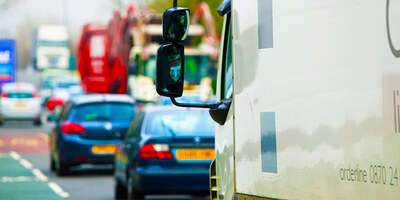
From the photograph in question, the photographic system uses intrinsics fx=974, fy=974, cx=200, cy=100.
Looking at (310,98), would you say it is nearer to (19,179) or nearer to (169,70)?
(169,70)

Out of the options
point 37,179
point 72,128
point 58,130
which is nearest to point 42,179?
point 37,179

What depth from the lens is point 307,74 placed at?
445 centimetres

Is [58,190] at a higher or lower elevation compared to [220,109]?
lower

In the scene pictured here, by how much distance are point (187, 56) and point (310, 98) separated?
23.3 metres

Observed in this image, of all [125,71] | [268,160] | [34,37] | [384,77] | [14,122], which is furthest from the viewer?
[34,37]

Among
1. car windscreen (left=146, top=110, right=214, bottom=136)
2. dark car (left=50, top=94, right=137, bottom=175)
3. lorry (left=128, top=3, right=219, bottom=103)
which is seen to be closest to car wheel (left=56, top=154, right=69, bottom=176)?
dark car (left=50, top=94, right=137, bottom=175)

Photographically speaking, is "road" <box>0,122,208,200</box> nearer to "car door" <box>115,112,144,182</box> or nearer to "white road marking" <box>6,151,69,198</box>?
"white road marking" <box>6,151,69,198</box>

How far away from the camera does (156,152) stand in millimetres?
12547

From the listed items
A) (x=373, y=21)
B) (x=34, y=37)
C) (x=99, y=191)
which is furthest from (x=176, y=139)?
(x=34, y=37)

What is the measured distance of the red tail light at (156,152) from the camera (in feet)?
41.1

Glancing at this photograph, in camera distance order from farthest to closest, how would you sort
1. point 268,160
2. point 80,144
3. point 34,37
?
point 34,37 < point 80,144 < point 268,160

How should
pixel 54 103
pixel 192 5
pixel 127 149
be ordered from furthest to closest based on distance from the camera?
pixel 54 103
pixel 192 5
pixel 127 149

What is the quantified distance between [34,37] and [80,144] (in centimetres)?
5750

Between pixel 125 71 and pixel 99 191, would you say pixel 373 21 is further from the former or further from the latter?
pixel 125 71
